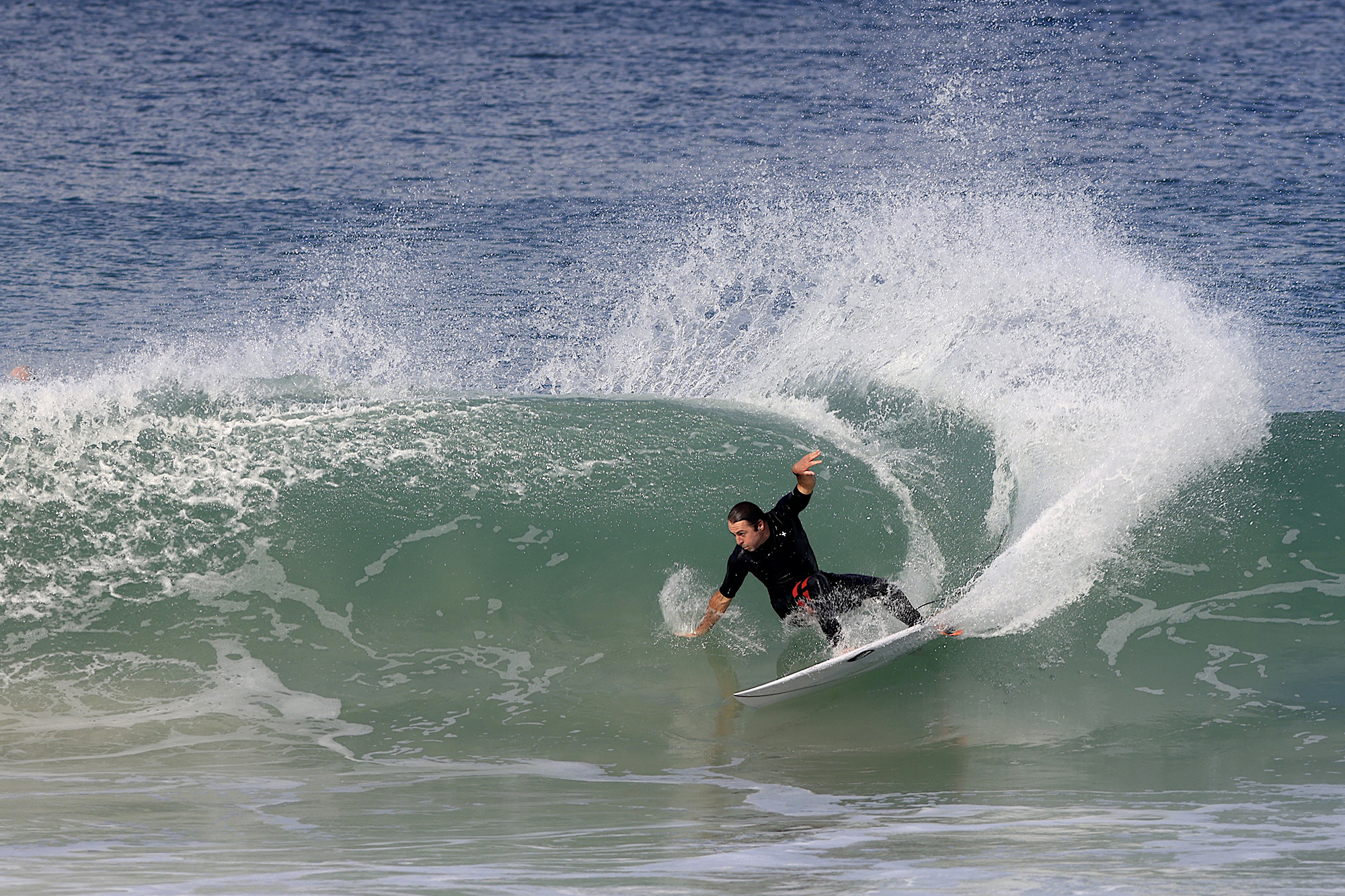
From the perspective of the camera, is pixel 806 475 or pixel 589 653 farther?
pixel 589 653

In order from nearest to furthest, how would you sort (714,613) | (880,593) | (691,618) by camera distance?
(880,593) < (714,613) < (691,618)

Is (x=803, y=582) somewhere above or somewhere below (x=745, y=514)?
below

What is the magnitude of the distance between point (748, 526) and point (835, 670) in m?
0.99

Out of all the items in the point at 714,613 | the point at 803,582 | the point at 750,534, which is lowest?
the point at 714,613

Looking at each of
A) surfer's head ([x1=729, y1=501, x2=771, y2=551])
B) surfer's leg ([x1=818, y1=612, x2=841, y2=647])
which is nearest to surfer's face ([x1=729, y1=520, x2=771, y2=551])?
surfer's head ([x1=729, y1=501, x2=771, y2=551])

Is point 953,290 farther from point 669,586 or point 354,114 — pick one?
point 354,114

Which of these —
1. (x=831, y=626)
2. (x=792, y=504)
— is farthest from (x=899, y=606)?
(x=792, y=504)

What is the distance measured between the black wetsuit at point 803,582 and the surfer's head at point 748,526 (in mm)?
73

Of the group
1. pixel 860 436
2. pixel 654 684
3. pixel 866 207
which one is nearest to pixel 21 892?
pixel 654 684

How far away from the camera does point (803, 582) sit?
779 cm

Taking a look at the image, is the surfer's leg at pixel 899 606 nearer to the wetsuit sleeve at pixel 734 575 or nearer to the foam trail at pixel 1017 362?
the foam trail at pixel 1017 362

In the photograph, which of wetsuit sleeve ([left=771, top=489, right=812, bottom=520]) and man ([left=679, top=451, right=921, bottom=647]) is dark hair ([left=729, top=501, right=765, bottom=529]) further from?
wetsuit sleeve ([left=771, top=489, right=812, bottom=520])

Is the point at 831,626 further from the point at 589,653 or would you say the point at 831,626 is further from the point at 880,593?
the point at 589,653

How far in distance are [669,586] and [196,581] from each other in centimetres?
337
